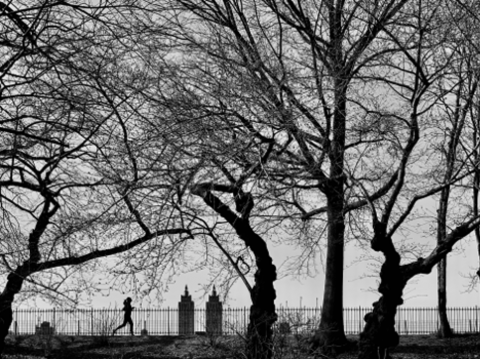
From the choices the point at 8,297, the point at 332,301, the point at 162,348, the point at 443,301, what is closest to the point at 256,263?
the point at 332,301

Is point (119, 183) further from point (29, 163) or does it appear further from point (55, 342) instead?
point (55, 342)

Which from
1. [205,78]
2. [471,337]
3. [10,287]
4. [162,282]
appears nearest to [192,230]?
[162,282]

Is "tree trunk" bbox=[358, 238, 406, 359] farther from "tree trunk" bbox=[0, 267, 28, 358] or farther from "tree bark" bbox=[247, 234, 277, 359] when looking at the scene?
"tree trunk" bbox=[0, 267, 28, 358]

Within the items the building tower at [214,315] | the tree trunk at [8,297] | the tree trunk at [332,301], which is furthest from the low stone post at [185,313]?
the tree trunk at [332,301]

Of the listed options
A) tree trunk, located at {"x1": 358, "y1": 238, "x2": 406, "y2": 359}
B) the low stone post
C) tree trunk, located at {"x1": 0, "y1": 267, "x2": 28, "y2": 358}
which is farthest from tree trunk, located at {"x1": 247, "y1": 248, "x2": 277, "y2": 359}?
the low stone post

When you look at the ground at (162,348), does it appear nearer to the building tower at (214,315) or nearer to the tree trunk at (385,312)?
the building tower at (214,315)

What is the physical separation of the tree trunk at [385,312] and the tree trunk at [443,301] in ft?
21.7

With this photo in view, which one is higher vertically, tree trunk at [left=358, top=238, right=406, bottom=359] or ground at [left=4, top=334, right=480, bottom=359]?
tree trunk at [left=358, top=238, right=406, bottom=359]

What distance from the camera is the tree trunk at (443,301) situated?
72.5 ft

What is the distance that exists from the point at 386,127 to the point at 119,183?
4.76 meters

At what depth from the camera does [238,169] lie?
1567 centimetres

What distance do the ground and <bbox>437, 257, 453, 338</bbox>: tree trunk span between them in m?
0.31

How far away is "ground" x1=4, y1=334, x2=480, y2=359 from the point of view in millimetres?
19266

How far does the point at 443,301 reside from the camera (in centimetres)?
2253
